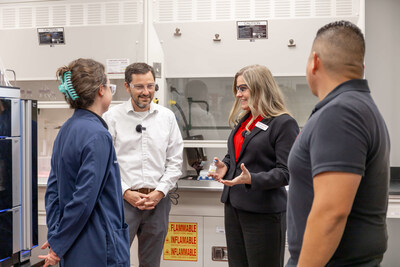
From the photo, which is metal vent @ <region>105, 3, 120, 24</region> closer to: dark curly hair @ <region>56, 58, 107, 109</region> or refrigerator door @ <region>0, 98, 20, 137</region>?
refrigerator door @ <region>0, 98, 20, 137</region>

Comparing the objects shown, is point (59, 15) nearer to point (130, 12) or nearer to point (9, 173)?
point (130, 12)

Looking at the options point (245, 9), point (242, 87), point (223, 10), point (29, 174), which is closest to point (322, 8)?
point (245, 9)

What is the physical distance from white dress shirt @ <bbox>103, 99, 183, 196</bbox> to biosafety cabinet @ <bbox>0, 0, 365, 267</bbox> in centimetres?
46

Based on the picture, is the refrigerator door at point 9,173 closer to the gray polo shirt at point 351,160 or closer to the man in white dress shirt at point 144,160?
the man in white dress shirt at point 144,160

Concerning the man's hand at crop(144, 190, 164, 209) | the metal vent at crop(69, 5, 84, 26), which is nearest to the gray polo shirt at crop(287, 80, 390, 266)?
the man's hand at crop(144, 190, 164, 209)

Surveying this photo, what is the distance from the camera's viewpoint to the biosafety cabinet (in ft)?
10.1

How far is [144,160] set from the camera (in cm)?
256

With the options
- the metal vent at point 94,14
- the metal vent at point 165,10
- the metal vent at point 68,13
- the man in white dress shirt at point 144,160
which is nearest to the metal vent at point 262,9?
the metal vent at point 165,10

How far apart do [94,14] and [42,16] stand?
47cm

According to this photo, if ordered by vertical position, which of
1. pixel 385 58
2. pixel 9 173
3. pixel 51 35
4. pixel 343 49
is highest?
pixel 51 35

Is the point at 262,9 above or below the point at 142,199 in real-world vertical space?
above

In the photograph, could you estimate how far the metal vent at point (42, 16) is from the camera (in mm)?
3342

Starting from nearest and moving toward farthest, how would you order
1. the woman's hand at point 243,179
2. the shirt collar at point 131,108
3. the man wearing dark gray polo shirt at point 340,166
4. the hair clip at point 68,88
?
the man wearing dark gray polo shirt at point 340,166
the hair clip at point 68,88
the woman's hand at point 243,179
the shirt collar at point 131,108

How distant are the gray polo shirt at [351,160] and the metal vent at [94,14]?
→ 8.31 ft
